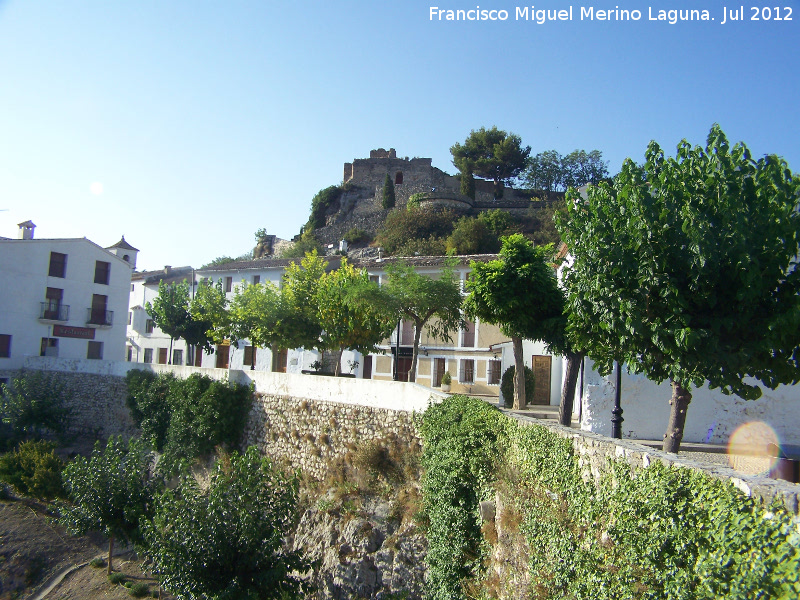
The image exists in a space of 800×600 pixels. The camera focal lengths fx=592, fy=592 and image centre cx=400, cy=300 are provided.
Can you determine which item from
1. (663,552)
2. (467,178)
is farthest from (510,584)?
(467,178)

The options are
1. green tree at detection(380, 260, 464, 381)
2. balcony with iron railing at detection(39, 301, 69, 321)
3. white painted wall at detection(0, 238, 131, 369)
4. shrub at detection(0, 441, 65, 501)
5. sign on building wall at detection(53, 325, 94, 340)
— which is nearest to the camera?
green tree at detection(380, 260, 464, 381)

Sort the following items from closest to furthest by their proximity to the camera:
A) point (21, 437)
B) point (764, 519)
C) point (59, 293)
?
point (764, 519)
point (21, 437)
point (59, 293)

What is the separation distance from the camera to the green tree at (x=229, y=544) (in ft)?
42.2

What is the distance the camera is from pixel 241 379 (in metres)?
22.0

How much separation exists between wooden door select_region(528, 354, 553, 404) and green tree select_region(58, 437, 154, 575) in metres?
14.0

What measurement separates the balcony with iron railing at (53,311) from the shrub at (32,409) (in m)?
4.10

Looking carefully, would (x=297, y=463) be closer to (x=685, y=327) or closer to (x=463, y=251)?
(x=685, y=327)

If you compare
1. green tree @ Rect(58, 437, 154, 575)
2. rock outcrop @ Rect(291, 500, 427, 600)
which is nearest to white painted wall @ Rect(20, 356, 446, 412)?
rock outcrop @ Rect(291, 500, 427, 600)

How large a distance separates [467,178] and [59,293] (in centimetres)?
3960

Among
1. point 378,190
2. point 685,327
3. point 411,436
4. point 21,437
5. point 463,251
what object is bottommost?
point 21,437

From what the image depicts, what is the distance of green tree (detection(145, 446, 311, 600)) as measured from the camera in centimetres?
1287

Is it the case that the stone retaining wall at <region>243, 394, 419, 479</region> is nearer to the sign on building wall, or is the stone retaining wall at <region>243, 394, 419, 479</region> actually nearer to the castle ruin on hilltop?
the sign on building wall

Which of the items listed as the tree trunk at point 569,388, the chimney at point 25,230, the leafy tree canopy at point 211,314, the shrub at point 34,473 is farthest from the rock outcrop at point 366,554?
the chimney at point 25,230

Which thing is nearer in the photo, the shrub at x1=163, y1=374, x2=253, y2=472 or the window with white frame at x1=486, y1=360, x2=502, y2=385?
the shrub at x1=163, y1=374, x2=253, y2=472
